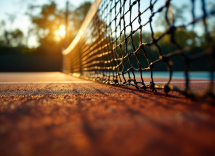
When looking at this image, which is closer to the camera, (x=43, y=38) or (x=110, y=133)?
(x=110, y=133)

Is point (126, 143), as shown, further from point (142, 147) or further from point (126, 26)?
point (126, 26)

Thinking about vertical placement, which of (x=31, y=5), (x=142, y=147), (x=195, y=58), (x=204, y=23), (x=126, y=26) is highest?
(x=31, y=5)

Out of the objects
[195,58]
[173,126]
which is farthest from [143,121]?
[195,58]

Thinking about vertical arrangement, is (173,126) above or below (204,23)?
below

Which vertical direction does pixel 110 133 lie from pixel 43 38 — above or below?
below

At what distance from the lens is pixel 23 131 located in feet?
1.40

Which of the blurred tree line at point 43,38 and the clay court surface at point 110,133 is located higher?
the blurred tree line at point 43,38

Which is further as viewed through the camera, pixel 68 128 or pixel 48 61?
pixel 48 61

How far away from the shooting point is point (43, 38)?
62.0 feet

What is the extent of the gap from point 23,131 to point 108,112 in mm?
249

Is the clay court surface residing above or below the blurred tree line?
below

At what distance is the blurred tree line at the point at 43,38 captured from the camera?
15258mm

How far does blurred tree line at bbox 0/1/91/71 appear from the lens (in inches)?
601

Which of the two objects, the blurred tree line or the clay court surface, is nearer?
the clay court surface
